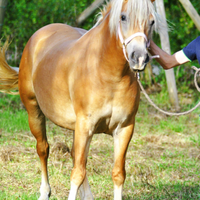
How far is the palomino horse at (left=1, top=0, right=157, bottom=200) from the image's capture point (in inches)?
88.0

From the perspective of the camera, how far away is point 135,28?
221cm

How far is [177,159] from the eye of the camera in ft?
14.3

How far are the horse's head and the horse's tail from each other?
2070mm

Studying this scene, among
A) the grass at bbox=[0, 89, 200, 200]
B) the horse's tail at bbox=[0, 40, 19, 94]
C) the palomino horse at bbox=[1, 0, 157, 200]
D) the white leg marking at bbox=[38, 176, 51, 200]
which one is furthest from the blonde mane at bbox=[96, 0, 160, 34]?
the horse's tail at bbox=[0, 40, 19, 94]

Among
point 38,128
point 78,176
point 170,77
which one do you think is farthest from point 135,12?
point 170,77

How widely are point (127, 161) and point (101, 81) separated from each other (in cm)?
182

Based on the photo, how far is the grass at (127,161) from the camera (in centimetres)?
334

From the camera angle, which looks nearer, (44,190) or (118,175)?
(118,175)

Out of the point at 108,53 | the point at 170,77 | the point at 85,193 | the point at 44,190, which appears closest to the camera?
the point at 108,53

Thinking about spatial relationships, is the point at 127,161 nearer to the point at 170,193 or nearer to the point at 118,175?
the point at 170,193

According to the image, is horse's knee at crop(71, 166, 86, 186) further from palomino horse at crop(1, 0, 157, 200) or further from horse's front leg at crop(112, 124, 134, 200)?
horse's front leg at crop(112, 124, 134, 200)

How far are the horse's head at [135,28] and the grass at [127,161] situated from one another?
1575 mm

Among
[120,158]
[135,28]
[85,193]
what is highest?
[135,28]

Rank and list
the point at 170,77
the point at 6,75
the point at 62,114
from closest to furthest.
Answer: the point at 62,114 → the point at 6,75 → the point at 170,77
